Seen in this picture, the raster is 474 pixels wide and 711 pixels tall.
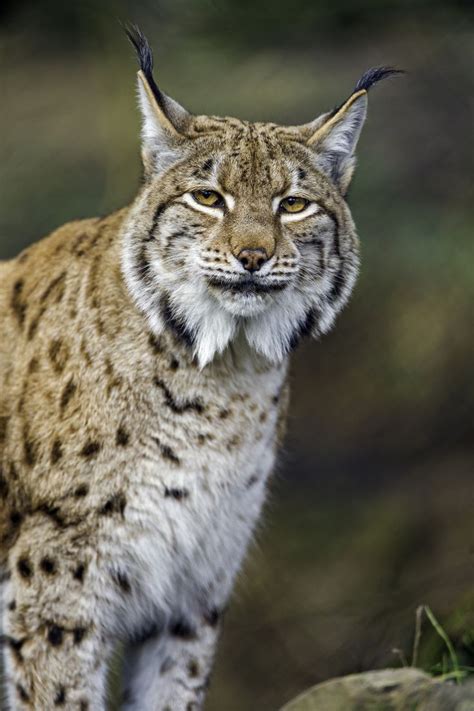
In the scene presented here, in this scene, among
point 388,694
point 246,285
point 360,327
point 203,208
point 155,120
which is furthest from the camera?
point 360,327

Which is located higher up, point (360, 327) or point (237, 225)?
point (237, 225)

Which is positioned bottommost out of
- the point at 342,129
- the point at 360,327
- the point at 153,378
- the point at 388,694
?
the point at 388,694

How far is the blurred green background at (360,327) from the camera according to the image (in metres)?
6.98

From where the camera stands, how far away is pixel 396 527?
23.1 ft

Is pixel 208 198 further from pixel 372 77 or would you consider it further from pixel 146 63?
pixel 372 77

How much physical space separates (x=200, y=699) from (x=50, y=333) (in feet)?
4.97

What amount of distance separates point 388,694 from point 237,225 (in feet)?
4.93

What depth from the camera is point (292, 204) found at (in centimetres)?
412

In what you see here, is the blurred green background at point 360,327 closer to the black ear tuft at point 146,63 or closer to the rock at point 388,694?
the rock at point 388,694

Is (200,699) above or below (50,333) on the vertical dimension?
below

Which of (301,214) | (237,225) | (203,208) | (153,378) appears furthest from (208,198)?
(153,378)

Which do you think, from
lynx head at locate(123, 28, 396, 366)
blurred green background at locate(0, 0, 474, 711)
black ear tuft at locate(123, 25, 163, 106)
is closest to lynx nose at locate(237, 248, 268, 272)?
lynx head at locate(123, 28, 396, 366)

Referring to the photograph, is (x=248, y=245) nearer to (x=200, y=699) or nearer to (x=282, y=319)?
(x=282, y=319)

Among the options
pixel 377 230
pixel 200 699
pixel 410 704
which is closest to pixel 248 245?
pixel 410 704
